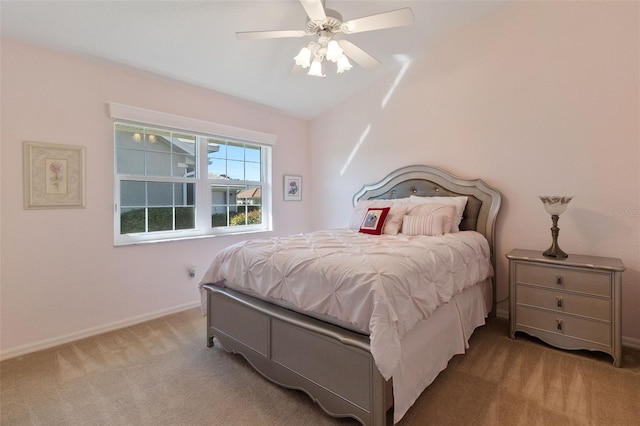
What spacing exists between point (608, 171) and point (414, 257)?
2.01 m

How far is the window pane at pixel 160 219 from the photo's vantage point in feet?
10.4

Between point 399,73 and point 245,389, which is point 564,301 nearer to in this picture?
point 245,389

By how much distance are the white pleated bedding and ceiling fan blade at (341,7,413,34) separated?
1484 mm

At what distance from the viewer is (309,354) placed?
65.5 inches

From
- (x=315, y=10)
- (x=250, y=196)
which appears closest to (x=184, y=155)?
(x=250, y=196)

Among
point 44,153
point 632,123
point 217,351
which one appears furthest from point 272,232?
point 632,123

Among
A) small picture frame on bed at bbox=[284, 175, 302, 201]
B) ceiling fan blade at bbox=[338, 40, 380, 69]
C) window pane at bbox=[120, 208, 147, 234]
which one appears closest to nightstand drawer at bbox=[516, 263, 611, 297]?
ceiling fan blade at bbox=[338, 40, 380, 69]

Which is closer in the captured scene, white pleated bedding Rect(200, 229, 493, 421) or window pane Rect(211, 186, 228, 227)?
white pleated bedding Rect(200, 229, 493, 421)

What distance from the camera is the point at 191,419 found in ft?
5.32

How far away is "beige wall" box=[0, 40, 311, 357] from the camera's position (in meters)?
2.30

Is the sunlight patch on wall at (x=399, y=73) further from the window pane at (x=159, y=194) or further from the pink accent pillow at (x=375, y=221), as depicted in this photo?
the window pane at (x=159, y=194)

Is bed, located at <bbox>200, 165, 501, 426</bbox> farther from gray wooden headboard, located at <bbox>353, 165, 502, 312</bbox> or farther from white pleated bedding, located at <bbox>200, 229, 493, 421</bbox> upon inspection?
gray wooden headboard, located at <bbox>353, 165, 502, 312</bbox>

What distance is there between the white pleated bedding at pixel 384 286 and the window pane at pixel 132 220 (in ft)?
3.81

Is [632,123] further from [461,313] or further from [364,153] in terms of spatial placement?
[364,153]
